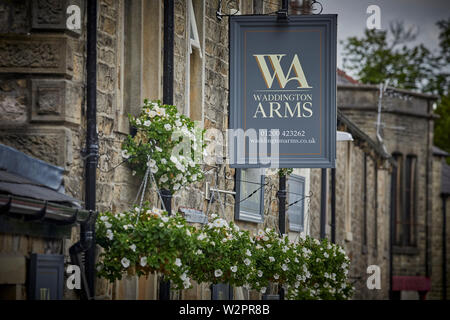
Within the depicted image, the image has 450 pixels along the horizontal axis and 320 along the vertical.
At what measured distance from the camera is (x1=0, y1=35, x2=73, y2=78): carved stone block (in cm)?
1010

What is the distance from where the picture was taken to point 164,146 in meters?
11.4

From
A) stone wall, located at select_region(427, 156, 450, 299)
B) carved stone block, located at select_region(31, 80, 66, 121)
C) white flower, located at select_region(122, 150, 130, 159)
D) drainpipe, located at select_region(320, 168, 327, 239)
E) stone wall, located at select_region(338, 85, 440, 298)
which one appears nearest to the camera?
carved stone block, located at select_region(31, 80, 66, 121)

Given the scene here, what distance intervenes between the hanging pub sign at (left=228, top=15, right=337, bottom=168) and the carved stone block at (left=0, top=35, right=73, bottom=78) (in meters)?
2.83

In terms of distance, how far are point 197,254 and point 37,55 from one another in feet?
8.13

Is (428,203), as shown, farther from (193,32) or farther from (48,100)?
(48,100)

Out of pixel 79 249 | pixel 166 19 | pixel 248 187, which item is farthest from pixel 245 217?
pixel 79 249

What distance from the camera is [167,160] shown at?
37.6 ft

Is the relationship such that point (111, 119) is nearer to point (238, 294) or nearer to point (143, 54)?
point (143, 54)

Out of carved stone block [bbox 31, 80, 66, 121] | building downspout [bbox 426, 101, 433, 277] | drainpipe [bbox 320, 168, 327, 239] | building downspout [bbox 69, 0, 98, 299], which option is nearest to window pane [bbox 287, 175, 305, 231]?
drainpipe [bbox 320, 168, 327, 239]

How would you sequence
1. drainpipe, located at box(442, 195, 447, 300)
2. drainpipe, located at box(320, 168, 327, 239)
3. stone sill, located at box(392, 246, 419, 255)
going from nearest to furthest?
drainpipe, located at box(320, 168, 327, 239)
stone sill, located at box(392, 246, 419, 255)
drainpipe, located at box(442, 195, 447, 300)

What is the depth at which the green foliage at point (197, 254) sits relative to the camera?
33.3 ft

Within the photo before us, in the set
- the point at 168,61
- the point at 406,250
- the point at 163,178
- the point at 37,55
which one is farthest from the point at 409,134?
the point at 37,55

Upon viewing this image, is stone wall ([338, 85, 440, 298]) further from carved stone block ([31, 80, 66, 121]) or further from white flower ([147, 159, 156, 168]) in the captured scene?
carved stone block ([31, 80, 66, 121])

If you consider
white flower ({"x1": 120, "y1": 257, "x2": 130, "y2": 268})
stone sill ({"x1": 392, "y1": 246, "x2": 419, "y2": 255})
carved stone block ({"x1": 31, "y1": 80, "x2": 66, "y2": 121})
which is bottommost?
stone sill ({"x1": 392, "y1": 246, "x2": 419, "y2": 255})
